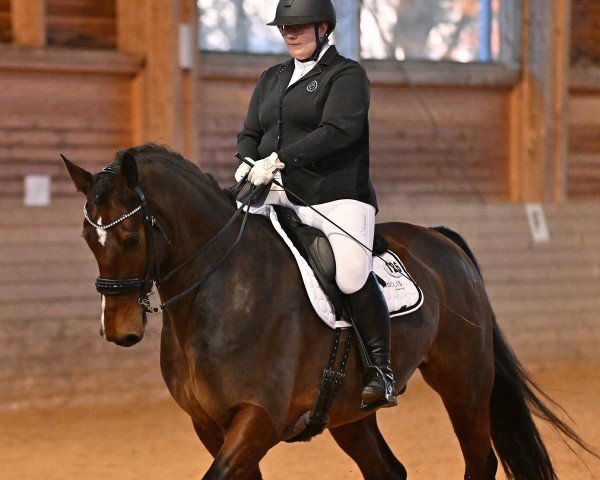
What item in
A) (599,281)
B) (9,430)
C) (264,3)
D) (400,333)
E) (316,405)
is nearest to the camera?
(316,405)

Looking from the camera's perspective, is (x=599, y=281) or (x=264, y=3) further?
(x=599, y=281)

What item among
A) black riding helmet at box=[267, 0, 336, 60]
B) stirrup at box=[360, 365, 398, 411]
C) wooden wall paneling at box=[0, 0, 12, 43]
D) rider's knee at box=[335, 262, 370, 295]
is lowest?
stirrup at box=[360, 365, 398, 411]

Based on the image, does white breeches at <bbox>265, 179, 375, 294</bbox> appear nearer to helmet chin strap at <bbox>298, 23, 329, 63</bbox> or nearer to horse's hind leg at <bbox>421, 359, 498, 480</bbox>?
helmet chin strap at <bbox>298, 23, 329, 63</bbox>

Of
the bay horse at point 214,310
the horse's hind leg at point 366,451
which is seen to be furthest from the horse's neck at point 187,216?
the horse's hind leg at point 366,451

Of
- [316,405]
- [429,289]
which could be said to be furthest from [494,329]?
[316,405]

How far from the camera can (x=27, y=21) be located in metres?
7.64

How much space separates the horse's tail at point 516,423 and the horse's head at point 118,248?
2083 millimetres

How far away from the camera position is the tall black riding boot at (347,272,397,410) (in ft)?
12.4

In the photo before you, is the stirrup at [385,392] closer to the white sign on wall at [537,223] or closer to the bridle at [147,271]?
the bridle at [147,271]

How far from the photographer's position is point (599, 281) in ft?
29.7

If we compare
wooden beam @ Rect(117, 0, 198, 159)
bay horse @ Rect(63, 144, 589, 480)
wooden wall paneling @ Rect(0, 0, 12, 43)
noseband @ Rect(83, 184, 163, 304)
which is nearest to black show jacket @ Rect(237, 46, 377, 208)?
bay horse @ Rect(63, 144, 589, 480)

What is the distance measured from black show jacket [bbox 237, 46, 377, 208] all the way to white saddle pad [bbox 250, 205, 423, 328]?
20cm

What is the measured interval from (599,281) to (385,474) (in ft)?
17.2

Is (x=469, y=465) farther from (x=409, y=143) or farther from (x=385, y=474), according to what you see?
(x=409, y=143)
